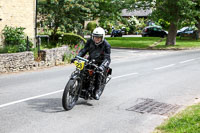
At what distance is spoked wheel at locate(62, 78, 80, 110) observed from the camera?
7.36 metres

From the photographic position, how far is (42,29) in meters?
28.2

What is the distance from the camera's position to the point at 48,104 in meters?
8.24

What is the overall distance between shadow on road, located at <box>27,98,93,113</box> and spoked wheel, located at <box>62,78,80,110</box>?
219 mm

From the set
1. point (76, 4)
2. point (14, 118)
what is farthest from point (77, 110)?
point (76, 4)

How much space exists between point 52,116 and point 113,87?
4.02 meters

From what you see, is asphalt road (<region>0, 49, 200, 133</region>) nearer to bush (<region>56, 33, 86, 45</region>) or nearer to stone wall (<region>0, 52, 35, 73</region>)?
stone wall (<region>0, 52, 35, 73</region>)

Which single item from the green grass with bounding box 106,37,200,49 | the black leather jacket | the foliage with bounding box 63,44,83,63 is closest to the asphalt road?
the black leather jacket

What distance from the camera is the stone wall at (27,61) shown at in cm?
1417

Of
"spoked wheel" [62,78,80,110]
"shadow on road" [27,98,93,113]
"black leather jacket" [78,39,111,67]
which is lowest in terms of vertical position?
"shadow on road" [27,98,93,113]

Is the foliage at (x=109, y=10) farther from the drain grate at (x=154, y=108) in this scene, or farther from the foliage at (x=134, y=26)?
the foliage at (x=134, y=26)

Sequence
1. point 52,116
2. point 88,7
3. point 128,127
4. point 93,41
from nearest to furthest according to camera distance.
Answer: point 128,127 < point 52,116 < point 93,41 < point 88,7

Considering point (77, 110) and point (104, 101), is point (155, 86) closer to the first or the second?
point (104, 101)

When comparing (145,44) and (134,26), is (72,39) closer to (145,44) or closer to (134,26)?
(145,44)

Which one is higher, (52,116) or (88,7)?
(88,7)
